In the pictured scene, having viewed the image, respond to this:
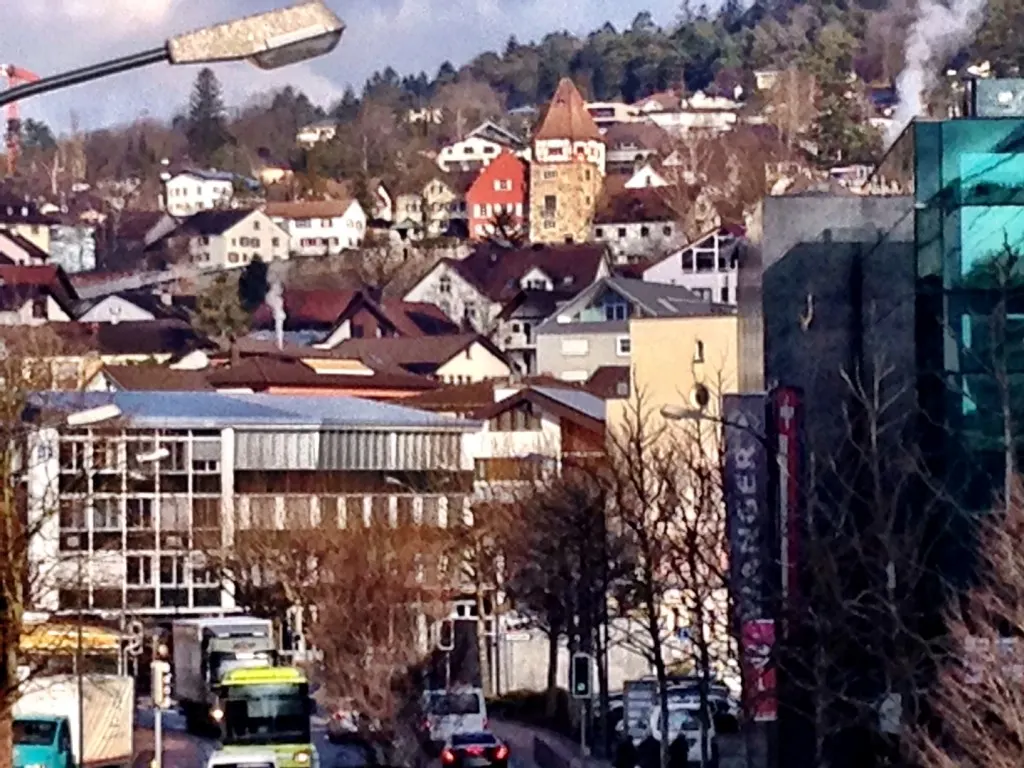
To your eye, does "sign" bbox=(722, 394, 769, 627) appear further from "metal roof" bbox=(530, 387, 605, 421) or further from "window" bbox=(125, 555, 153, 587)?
"metal roof" bbox=(530, 387, 605, 421)

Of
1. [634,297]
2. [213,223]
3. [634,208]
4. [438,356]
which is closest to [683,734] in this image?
[634,297]

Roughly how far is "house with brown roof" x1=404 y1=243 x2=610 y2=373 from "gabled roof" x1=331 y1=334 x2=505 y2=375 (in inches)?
619

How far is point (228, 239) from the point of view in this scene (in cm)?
19088

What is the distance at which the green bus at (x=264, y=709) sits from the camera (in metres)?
46.3

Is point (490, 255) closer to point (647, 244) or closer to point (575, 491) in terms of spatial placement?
point (647, 244)

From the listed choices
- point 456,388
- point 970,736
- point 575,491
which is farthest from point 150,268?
point 970,736

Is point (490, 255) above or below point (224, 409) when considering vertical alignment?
above

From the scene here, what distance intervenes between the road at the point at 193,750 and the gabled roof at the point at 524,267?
92.9m

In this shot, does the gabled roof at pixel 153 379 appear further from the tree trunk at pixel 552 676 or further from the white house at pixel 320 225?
the white house at pixel 320 225

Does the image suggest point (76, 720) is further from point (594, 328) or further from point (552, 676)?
point (594, 328)

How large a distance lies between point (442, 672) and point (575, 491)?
468 cm

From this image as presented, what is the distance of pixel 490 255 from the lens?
164 meters

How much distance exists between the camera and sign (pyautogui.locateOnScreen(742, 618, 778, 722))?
108 ft

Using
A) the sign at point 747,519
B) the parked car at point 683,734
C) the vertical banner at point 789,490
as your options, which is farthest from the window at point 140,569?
the vertical banner at point 789,490
